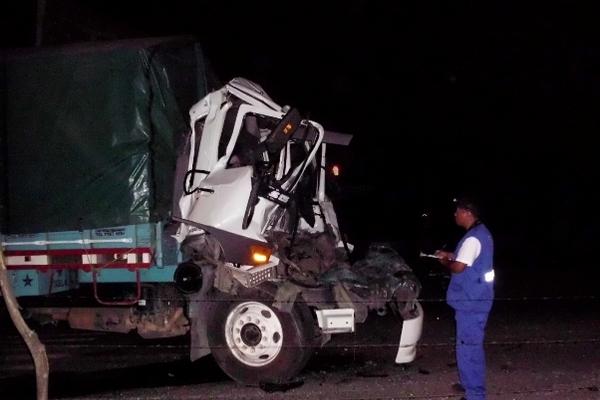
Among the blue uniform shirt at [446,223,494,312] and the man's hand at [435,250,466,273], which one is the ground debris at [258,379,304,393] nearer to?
the blue uniform shirt at [446,223,494,312]

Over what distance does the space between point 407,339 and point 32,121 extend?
14.5 ft

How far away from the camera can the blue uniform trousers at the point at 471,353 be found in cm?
615

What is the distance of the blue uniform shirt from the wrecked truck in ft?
3.36

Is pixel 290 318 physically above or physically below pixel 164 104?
below

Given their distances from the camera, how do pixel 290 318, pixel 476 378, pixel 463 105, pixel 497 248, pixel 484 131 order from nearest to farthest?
pixel 476 378 → pixel 290 318 → pixel 497 248 → pixel 484 131 → pixel 463 105

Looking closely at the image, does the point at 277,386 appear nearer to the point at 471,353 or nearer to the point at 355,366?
the point at 355,366

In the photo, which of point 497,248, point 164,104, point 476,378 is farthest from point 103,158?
point 497,248

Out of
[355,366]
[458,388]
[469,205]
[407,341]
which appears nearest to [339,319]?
[407,341]

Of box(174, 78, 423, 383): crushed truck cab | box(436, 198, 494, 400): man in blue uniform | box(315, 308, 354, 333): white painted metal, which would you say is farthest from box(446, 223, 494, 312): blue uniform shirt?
box(315, 308, 354, 333): white painted metal

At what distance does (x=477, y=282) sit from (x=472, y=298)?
0.15 meters

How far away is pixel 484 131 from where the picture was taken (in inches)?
1133

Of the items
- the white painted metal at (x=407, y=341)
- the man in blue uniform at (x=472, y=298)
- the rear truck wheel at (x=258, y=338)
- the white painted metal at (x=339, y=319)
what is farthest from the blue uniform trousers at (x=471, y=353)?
the rear truck wheel at (x=258, y=338)

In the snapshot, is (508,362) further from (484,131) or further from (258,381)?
(484,131)

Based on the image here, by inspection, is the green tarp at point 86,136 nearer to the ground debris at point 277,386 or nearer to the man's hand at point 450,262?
the ground debris at point 277,386
